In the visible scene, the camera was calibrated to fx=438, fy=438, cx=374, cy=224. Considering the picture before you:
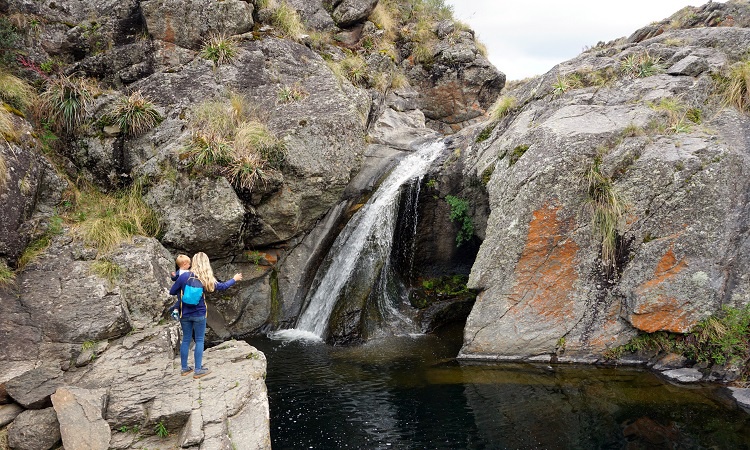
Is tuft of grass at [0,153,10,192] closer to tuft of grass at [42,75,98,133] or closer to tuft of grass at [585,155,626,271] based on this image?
tuft of grass at [42,75,98,133]

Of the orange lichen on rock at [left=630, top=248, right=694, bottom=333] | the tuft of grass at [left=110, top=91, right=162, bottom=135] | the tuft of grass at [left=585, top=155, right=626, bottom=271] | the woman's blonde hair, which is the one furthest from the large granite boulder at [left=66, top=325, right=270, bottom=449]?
the orange lichen on rock at [left=630, top=248, right=694, bottom=333]

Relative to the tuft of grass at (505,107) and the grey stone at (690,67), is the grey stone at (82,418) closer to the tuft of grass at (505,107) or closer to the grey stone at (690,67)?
the tuft of grass at (505,107)

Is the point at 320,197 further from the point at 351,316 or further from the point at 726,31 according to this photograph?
the point at 726,31

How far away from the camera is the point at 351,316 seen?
10484 mm

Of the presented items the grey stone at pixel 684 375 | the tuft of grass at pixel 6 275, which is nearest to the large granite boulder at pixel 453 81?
the grey stone at pixel 684 375

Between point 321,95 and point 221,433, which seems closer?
point 221,433

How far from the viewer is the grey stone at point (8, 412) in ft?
17.3

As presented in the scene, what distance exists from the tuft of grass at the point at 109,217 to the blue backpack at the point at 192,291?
3042mm

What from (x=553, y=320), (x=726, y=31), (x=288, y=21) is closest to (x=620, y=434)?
(x=553, y=320)

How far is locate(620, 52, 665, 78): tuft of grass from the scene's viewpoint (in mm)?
10055

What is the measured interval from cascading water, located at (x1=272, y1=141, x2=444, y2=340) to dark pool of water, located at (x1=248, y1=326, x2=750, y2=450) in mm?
2042

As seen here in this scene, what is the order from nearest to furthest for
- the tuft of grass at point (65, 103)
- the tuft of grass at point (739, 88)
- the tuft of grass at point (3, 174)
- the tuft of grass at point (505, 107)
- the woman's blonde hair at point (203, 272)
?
the woman's blonde hair at point (203, 272) < the tuft of grass at point (3, 174) < the tuft of grass at point (739, 88) < the tuft of grass at point (65, 103) < the tuft of grass at point (505, 107)

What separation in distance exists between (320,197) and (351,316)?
119 inches

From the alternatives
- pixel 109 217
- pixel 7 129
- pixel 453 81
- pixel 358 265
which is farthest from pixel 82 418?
pixel 453 81
